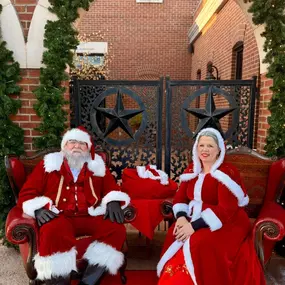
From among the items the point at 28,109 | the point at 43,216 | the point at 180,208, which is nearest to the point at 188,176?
the point at 180,208

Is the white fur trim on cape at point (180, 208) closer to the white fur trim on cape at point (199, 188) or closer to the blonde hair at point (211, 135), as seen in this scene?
the white fur trim on cape at point (199, 188)

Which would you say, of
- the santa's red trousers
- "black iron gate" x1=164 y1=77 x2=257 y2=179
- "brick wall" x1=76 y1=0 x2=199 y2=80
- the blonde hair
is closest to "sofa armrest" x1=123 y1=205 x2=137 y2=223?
the santa's red trousers

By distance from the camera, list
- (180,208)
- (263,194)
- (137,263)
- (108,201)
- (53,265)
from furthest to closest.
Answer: (137,263)
(263,194)
(108,201)
(180,208)
(53,265)

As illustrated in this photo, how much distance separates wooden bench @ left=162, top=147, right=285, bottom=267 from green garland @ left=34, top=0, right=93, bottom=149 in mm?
1490

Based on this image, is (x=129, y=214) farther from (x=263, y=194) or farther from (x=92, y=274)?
(x=263, y=194)

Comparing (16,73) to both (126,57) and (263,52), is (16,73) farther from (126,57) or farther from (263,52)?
(126,57)

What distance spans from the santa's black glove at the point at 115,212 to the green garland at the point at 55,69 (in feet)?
3.75

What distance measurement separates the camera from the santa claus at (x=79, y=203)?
8.70 feet

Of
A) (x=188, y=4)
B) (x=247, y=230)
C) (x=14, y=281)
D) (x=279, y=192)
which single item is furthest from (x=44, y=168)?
(x=188, y=4)

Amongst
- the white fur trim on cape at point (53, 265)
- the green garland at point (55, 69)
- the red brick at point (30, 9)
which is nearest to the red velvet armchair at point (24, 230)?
the white fur trim on cape at point (53, 265)

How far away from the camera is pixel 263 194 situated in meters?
3.32

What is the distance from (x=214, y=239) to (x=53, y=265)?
121 cm

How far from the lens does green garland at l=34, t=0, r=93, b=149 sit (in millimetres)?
3434

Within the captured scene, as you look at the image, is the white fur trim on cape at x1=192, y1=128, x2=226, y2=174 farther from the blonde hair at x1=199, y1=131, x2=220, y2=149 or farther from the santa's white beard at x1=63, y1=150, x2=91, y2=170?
the santa's white beard at x1=63, y1=150, x2=91, y2=170
